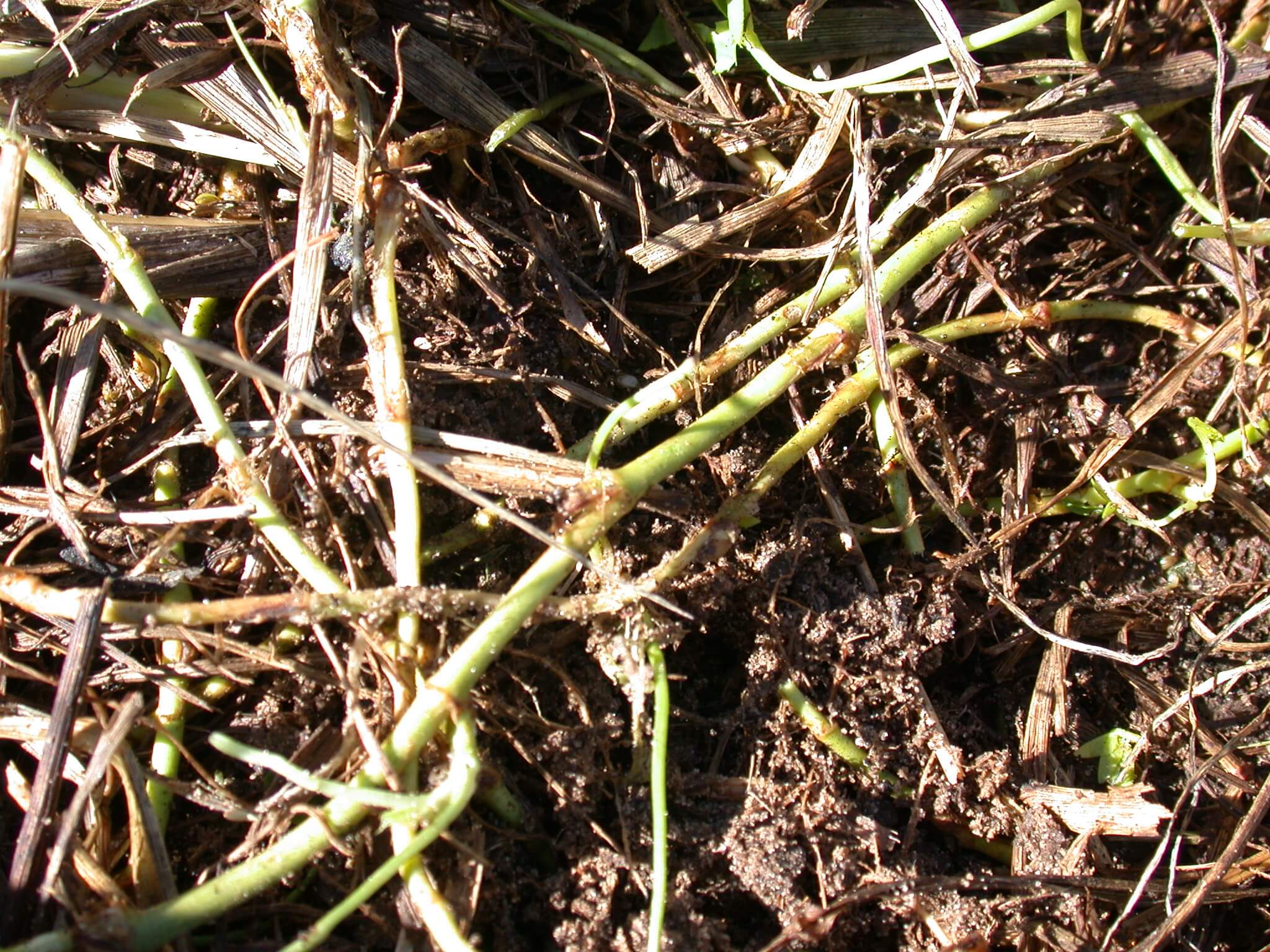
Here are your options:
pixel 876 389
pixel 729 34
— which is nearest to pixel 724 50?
pixel 729 34

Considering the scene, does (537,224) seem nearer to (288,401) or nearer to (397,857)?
(288,401)

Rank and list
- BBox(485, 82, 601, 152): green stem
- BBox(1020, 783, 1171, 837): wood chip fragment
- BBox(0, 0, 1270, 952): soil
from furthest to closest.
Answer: BBox(485, 82, 601, 152): green stem, BBox(1020, 783, 1171, 837): wood chip fragment, BBox(0, 0, 1270, 952): soil

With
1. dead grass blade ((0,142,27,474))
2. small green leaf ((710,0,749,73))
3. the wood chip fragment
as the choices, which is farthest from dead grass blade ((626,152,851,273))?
the wood chip fragment

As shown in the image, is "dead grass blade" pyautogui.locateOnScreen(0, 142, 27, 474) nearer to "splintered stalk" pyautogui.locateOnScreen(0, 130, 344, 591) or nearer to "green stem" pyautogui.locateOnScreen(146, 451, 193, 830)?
"splintered stalk" pyautogui.locateOnScreen(0, 130, 344, 591)

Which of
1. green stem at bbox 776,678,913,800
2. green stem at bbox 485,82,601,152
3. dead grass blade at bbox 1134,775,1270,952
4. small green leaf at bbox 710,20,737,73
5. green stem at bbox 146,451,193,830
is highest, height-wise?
small green leaf at bbox 710,20,737,73

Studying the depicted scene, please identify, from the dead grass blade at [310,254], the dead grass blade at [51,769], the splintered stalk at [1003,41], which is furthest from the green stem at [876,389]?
the dead grass blade at [51,769]

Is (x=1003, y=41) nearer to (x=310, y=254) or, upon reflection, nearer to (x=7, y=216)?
(x=310, y=254)
